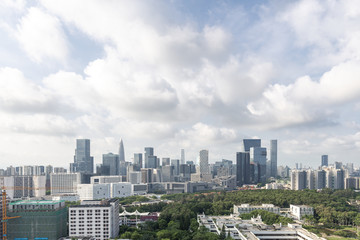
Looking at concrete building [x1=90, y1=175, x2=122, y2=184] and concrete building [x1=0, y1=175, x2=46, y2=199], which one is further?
concrete building [x1=90, y1=175, x2=122, y2=184]

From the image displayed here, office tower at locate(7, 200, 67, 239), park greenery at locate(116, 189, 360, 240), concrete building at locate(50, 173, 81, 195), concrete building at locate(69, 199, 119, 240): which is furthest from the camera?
concrete building at locate(50, 173, 81, 195)

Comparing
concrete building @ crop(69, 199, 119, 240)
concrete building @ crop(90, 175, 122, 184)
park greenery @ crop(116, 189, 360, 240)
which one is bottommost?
concrete building @ crop(90, 175, 122, 184)

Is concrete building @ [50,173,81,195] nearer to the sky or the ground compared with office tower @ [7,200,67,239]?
nearer to the ground

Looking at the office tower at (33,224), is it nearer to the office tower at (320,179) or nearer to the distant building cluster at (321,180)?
the distant building cluster at (321,180)

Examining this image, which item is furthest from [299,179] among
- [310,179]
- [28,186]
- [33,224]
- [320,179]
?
[33,224]

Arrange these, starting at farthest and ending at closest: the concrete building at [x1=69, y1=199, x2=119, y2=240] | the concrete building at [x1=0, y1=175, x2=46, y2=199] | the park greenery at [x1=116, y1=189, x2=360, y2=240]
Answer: the concrete building at [x1=0, y1=175, x2=46, y2=199]
the concrete building at [x1=69, y1=199, x2=119, y2=240]
the park greenery at [x1=116, y1=189, x2=360, y2=240]

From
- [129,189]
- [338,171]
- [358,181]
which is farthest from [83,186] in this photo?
[358,181]

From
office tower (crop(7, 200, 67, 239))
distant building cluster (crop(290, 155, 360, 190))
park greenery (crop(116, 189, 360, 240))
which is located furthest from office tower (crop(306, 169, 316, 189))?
office tower (crop(7, 200, 67, 239))

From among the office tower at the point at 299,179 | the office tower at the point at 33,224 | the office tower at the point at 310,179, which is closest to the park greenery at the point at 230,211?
the office tower at the point at 33,224

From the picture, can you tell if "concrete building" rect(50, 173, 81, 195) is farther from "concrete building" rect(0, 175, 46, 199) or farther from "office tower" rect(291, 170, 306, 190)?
"office tower" rect(291, 170, 306, 190)

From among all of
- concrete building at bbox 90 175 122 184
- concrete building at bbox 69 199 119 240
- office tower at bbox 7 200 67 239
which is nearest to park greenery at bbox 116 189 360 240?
concrete building at bbox 69 199 119 240

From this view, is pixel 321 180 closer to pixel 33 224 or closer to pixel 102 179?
pixel 102 179

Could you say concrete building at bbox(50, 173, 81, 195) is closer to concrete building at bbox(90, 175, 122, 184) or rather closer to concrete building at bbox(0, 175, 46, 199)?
concrete building at bbox(90, 175, 122, 184)
